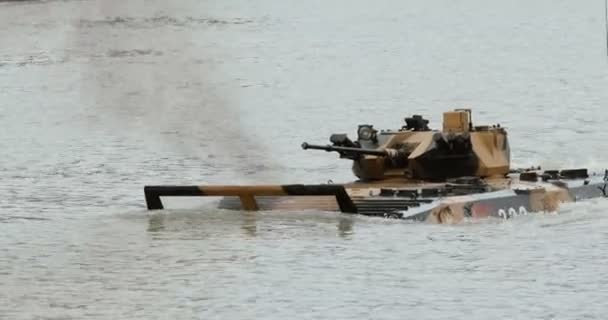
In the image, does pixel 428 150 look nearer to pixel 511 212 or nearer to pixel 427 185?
pixel 427 185

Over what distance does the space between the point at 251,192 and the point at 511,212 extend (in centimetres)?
514

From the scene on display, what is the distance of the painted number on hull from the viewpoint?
45.4 meters

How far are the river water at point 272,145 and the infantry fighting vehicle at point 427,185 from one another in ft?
1.22

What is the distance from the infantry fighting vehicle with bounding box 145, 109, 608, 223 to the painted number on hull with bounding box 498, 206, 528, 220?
0.02m

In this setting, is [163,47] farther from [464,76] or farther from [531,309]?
[531,309]

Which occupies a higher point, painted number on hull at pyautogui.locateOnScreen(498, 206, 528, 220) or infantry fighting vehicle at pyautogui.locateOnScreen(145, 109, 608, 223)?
infantry fighting vehicle at pyautogui.locateOnScreen(145, 109, 608, 223)

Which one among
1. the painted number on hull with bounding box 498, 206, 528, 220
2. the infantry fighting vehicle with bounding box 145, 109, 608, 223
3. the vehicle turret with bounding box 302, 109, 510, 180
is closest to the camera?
the infantry fighting vehicle with bounding box 145, 109, 608, 223

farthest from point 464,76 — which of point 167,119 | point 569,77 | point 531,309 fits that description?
point 531,309

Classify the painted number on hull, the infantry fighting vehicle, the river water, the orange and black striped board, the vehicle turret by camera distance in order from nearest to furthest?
1. the river water
2. the orange and black striped board
3. the infantry fighting vehicle
4. the painted number on hull
5. the vehicle turret

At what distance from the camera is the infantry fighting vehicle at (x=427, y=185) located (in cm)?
4444

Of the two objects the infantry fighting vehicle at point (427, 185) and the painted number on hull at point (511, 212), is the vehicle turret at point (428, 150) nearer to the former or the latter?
the infantry fighting vehicle at point (427, 185)

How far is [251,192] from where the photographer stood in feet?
149

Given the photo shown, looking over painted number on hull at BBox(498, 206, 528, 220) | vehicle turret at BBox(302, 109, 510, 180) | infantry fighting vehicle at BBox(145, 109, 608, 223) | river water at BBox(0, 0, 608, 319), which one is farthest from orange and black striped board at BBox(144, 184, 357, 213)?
painted number on hull at BBox(498, 206, 528, 220)

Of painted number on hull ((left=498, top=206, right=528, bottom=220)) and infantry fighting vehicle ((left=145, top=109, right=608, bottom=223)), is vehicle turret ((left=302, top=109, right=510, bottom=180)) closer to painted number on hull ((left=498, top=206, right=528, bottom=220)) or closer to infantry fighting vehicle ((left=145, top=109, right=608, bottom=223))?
infantry fighting vehicle ((left=145, top=109, right=608, bottom=223))
